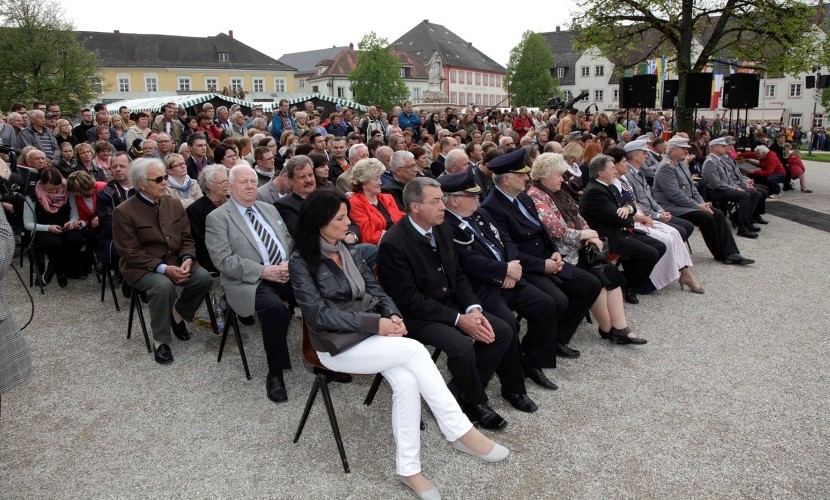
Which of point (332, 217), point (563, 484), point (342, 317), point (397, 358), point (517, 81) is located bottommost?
point (563, 484)

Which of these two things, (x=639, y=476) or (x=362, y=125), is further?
(x=362, y=125)

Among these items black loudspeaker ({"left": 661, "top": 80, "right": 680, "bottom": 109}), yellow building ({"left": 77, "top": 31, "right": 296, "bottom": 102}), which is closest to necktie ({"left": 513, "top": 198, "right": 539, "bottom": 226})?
black loudspeaker ({"left": 661, "top": 80, "right": 680, "bottom": 109})

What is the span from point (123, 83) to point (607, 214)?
62.1 m

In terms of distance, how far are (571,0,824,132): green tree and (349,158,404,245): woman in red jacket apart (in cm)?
1249

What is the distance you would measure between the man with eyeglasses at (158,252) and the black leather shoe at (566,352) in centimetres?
289

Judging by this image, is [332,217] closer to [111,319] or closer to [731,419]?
[731,419]

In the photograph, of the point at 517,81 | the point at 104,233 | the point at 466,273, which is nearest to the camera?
the point at 466,273

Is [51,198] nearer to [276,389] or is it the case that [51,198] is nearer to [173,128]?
[276,389]

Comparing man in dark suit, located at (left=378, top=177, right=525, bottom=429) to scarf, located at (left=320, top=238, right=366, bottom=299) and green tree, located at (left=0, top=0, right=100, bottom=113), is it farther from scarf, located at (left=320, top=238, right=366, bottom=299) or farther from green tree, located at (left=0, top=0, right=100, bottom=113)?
green tree, located at (left=0, top=0, right=100, bottom=113)

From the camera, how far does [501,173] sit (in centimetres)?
454

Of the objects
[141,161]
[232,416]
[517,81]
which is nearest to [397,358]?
[232,416]

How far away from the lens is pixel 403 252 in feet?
11.6

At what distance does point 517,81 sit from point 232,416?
62.1m

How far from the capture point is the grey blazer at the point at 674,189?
7.52 m
